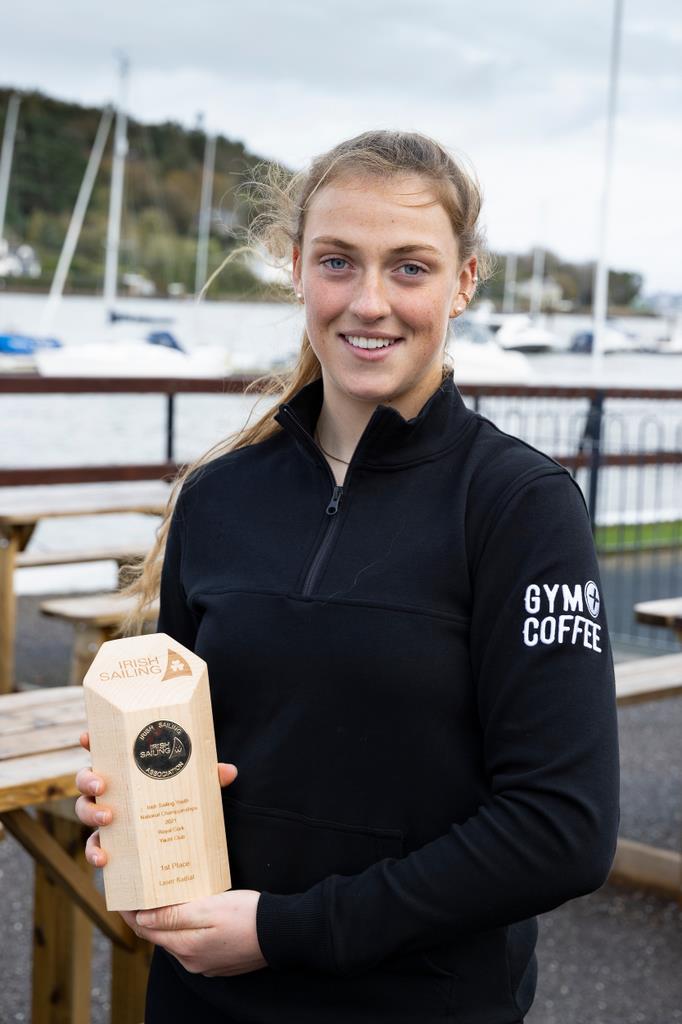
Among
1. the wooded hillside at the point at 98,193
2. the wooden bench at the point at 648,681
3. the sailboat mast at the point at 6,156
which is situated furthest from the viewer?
the wooded hillside at the point at 98,193

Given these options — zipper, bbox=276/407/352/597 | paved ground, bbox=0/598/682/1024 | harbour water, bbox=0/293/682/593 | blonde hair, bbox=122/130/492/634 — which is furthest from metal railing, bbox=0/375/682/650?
zipper, bbox=276/407/352/597

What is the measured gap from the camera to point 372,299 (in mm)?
1464

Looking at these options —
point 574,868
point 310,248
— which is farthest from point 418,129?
point 574,868

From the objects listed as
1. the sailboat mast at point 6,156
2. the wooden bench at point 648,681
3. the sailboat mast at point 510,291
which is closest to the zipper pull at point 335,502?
the wooden bench at point 648,681

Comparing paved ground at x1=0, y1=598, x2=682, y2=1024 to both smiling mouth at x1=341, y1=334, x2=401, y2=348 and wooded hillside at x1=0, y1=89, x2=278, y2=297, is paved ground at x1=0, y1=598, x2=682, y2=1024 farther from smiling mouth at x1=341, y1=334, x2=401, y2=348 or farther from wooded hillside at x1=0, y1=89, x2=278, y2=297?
wooded hillside at x1=0, y1=89, x2=278, y2=297

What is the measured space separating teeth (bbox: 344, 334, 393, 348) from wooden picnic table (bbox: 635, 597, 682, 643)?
301 centimetres

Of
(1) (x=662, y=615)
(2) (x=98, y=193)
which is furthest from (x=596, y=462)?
(2) (x=98, y=193)

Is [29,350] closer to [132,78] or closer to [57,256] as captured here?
[132,78]

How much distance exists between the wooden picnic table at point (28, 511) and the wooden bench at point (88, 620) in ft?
2.21

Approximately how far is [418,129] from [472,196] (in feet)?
0.44

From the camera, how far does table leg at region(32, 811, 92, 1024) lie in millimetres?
2775

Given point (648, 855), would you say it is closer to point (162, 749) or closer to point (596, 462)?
point (162, 749)

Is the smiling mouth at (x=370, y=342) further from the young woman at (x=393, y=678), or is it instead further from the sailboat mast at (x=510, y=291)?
the sailboat mast at (x=510, y=291)

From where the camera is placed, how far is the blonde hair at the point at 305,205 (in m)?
1.51
